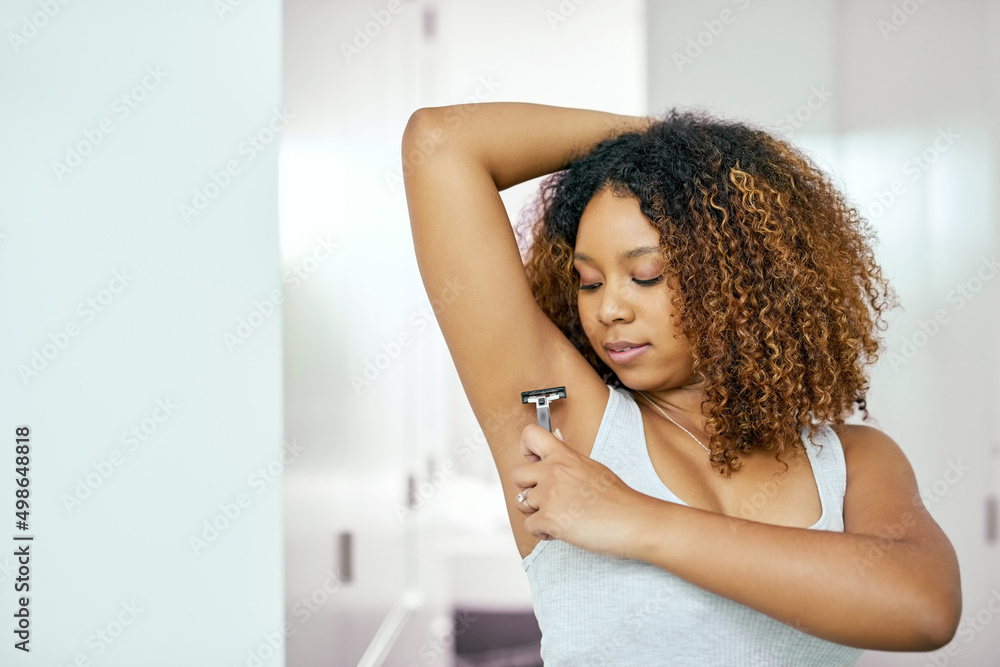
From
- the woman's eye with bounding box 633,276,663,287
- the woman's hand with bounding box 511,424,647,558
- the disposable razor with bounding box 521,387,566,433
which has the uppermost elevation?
the woman's eye with bounding box 633,276,663,287

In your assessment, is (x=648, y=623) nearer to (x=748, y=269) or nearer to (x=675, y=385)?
(x=675, y=385)

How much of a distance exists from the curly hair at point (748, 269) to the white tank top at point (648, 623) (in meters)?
0.14

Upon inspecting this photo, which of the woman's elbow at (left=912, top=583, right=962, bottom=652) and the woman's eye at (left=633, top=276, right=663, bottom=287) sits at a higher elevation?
the woman's eye at (left=633, top=276, right=663, bottom=287)

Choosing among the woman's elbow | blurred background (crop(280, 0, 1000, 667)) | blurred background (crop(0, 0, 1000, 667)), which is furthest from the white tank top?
blurred background (crop(280, 0, 1000, 667))

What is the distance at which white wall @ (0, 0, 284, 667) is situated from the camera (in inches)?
35.5

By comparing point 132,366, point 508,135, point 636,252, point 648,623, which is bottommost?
point 648,623

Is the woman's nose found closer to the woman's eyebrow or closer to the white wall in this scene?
the woman's eyebrow

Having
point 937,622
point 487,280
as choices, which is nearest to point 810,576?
point 937,622

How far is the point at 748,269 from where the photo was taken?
87cm

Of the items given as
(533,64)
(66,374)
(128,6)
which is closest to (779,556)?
(66,374)

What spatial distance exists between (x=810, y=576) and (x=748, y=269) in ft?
1.09

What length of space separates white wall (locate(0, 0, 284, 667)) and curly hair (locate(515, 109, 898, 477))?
438 millimetres

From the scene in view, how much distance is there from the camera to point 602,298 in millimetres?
848

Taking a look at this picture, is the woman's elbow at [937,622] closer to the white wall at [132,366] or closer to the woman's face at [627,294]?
the woman's face at [627,294]
